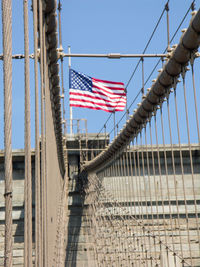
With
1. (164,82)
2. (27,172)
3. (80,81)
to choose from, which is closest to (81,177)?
(80,81)

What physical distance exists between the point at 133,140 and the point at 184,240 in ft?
28.7

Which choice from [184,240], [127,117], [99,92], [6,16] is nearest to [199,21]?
[6,16]

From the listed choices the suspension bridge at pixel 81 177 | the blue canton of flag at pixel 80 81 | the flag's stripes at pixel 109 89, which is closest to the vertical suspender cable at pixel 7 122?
the suspension bridge at pixel 81 177

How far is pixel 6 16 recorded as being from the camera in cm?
322

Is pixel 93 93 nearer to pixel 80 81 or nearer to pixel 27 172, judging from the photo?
pixel 80 81

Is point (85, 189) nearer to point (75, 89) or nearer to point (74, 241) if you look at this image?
point (74, 241)

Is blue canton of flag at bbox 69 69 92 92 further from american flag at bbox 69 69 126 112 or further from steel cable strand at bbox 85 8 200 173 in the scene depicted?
steel cable strand at bbox 85 8 200 173

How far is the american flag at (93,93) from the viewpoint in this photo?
45.1 ft

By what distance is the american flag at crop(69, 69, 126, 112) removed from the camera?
13.8 metres

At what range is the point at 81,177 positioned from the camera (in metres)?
21.0

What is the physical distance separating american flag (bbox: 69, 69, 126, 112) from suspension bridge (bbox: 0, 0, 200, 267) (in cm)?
102

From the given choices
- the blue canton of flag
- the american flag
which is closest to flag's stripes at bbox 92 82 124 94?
the american flag

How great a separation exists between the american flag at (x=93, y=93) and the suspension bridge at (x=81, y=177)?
102 cm

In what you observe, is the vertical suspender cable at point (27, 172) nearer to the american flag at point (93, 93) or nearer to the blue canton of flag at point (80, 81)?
the american flag at point (93, 93)
